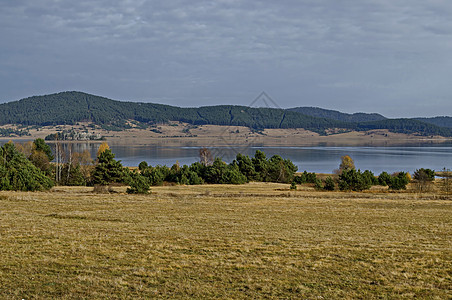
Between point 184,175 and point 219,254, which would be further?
point 184,175

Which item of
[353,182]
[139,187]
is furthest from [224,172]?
[139,187]

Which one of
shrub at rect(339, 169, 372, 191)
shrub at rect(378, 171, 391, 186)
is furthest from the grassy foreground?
shrub at rect(378, 171, 391, 186)

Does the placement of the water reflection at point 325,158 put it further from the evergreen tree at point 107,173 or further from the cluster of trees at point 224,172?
the evergreen tree at point 107,173

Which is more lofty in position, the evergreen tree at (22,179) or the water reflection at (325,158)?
the evergreen tree at (22,179)

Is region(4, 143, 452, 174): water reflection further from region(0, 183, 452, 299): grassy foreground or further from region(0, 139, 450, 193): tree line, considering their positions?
region(0, 183, 452, 299): grassy foreground

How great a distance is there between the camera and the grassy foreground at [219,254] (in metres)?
9.20

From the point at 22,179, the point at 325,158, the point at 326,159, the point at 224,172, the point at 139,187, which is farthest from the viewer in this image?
the point at 325,158

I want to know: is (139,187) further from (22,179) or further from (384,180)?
(384,180)

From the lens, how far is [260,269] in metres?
11.0

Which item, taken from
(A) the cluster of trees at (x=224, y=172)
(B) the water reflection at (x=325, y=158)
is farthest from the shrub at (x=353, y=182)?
(B) the water reflection at (x=325, y=158)

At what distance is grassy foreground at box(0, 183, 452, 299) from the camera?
30.2ft

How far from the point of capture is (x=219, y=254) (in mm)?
12570

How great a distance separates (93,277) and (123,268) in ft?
3.49

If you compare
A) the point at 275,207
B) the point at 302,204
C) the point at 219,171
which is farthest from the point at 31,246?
the point at 219,171
